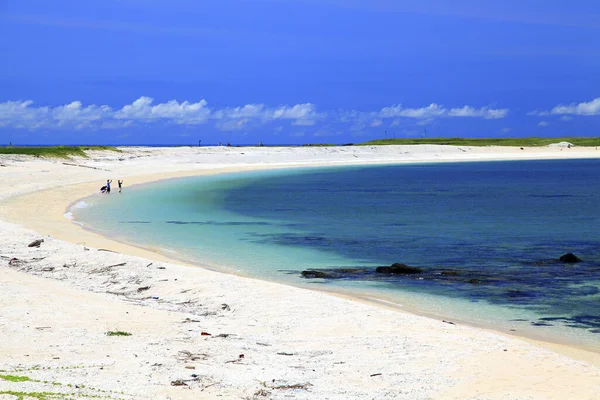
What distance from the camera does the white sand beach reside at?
9789 millimetres

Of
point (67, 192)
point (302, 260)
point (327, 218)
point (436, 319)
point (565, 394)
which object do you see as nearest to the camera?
point (565, 394)

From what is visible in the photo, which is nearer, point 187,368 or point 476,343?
point 187,368

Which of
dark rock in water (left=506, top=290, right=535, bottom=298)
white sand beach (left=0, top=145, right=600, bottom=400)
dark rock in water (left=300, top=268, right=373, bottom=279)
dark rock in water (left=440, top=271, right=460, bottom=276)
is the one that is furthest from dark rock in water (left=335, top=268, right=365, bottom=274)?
dark rock in water (left=506, top=290, right=535, bottom=298)

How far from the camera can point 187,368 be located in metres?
10.5

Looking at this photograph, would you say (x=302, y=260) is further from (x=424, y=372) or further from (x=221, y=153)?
(x=221, y=153)

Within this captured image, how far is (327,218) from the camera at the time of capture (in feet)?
128

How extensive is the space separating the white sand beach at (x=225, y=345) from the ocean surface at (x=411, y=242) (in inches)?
96.8

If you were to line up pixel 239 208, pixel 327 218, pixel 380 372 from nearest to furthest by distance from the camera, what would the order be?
pixel 380 372 < pixel 327 218 < pixel 239 208

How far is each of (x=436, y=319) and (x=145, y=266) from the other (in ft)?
26.1

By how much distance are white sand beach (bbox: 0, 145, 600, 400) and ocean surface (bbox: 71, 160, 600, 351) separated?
246cm

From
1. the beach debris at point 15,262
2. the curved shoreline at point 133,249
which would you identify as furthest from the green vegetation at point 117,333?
the beach debris at point 15,262

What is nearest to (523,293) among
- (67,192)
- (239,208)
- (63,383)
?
(63,383)

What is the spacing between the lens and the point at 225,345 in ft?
39.3

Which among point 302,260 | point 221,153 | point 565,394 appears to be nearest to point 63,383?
point 565,394
